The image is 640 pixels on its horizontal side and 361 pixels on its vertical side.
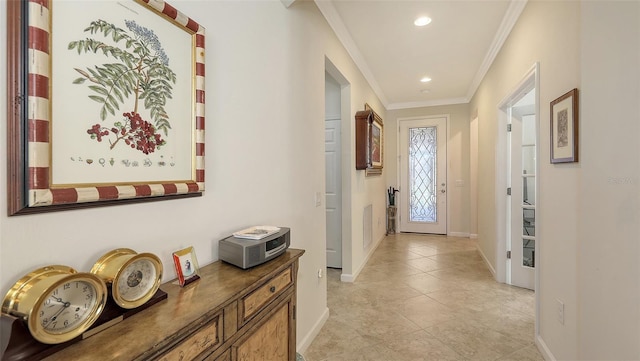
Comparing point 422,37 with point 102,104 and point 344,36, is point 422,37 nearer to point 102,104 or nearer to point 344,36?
point 344,36

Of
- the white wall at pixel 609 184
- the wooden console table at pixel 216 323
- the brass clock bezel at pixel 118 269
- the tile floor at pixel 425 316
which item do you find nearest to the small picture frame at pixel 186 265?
the wooden console table at pixel 216 323

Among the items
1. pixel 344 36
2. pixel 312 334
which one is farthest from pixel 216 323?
pixel 344 36

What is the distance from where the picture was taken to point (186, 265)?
3.52 ft

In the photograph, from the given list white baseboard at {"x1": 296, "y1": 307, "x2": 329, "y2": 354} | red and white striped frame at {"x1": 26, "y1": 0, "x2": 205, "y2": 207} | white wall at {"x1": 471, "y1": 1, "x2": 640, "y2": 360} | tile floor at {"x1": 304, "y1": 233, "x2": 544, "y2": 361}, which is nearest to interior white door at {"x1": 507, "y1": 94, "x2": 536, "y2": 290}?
tile floor at {"x1": 304, "y1": 233, "x2": 544, "y2": 361}

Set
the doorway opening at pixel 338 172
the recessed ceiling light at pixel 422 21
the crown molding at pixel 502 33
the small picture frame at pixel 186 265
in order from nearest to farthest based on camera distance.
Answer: the small picture frame at pixel 186 265 → the crown molding at pixel 502 33 → the recessed ceiling light at pixel 422 21 → the doorway opening at pixel 338 172

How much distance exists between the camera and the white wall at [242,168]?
0.78 metres

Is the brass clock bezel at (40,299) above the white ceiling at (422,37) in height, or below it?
below

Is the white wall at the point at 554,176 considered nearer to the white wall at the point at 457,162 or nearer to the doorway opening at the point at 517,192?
the doorway opening at the point at 517,192

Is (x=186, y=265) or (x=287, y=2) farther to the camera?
(x=287, y=2)

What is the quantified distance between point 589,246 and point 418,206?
4.73 metres

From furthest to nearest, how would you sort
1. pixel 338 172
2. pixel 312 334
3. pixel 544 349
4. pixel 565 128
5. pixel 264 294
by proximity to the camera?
pixel 338 172
pixel 312 334
pixel 544 349
pixel 565 128
pixel 264 294

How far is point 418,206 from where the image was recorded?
6.15 metres

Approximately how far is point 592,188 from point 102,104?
2073 millimetres

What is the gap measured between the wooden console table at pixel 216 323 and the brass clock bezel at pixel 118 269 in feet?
0.13
